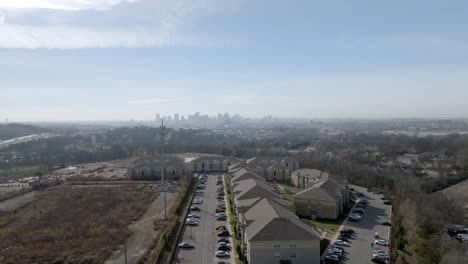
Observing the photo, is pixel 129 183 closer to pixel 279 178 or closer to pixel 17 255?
pixel 279 178

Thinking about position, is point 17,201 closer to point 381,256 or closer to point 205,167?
point 205,167

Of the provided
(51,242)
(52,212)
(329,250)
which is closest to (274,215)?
(329,250)

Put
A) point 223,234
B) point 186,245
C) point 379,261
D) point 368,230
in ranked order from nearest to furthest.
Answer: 1. point 379,261
2. point 186,245
3. point 223,234
4. point 368,230

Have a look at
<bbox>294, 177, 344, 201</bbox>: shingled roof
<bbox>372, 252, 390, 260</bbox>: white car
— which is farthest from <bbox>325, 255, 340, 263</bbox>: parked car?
<bbox>294, 177, 344, 201</bbox>: shingled roof

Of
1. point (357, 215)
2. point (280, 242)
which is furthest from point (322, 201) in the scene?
point (280, 242)

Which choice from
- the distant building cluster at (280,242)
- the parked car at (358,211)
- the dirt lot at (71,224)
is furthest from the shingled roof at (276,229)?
the parked car at (358,211)

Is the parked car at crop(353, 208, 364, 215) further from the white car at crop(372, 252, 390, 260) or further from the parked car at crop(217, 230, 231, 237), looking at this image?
the parked car at crop(217, 230, 231, 237)

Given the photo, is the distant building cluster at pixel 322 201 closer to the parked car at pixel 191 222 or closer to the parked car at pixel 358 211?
the parked car at pixel 358 211
